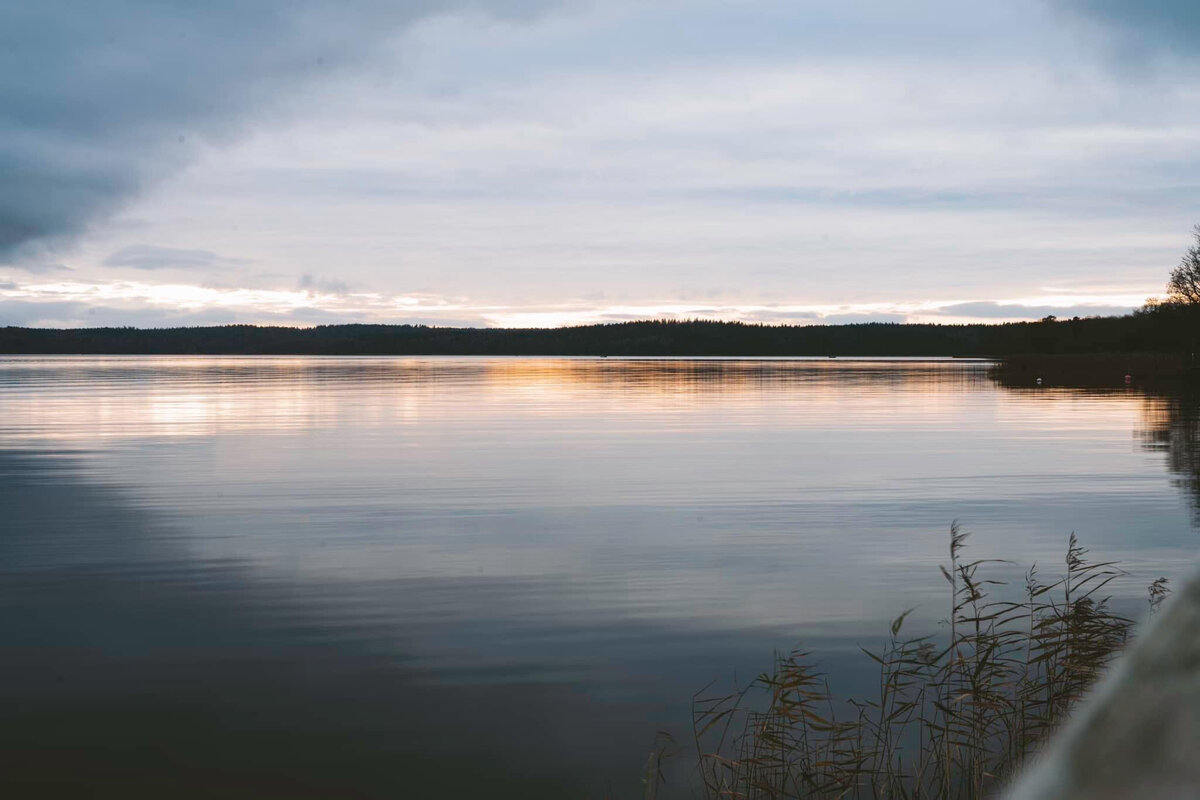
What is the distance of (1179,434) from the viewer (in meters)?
41.6

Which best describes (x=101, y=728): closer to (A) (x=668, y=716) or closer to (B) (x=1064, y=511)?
(A) (x=668, y=716)

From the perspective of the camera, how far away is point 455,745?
34.4 feet

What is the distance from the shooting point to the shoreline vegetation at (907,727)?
30.0 ft

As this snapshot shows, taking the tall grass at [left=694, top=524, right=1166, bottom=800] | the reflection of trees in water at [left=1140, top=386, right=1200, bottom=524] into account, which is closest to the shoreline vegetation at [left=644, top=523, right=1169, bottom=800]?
the tall grass at [left=694, top=524, right=1166, bottom=800]

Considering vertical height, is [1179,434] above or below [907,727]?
above

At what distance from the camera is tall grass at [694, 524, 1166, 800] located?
30.0ft

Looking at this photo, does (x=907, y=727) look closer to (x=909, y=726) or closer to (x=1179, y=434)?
(x=909, y=726)

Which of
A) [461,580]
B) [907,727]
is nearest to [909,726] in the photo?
[907,727]

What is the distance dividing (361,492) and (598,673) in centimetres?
1588

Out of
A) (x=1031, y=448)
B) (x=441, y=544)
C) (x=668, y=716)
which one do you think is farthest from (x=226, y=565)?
(x=1031, y=448)

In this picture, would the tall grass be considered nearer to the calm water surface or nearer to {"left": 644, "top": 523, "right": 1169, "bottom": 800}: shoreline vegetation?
{"left": 644, "top": 523, "right": 1169, "bottom": 800}: shoreline vegetation

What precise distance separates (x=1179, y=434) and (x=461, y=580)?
36358mm

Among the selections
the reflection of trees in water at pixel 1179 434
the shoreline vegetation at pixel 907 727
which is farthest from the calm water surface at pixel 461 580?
the shoreline vegetation at pixel 907 727

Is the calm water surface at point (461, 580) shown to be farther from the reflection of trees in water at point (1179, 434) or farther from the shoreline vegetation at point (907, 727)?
the shoreline vegetation at point (907, 727)
